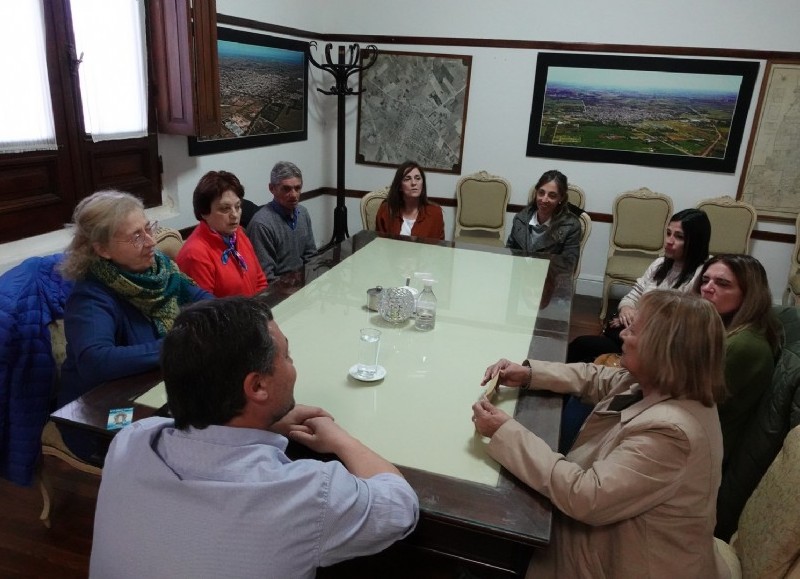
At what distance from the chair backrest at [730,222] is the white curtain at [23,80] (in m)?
4.25

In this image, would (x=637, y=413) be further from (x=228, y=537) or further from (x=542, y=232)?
(x=542, y=232)

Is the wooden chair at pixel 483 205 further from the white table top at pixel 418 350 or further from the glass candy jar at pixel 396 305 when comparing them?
the glass candy jar at pixel 396 305

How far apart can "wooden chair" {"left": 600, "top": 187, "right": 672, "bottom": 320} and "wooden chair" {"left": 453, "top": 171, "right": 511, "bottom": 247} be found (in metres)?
0.87

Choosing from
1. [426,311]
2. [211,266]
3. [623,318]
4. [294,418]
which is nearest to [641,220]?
[623,318]

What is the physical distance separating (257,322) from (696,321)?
2.94 feet

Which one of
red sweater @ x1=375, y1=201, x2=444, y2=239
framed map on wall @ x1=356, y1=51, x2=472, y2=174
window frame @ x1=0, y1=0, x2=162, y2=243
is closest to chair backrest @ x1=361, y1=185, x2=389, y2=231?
red sweater @ x1=375, y1=201, x2=444, y2=239

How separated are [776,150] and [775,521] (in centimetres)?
392

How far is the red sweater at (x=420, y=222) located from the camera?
3502 millimetres

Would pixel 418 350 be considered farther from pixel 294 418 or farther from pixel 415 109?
pixel 415 109

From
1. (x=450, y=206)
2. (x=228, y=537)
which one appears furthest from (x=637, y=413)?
(x=450, y=206)

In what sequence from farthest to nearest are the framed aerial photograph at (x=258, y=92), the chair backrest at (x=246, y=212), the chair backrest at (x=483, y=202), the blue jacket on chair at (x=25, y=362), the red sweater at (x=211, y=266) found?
the chair backrest at (x=483, y=202)
the framed aerial photograph at (x=258, y=92)
the chair backrest at (x=246, y=212)
the red sweater at (x=211, y=266)
the blue jacket on chair at (x=25, y=362)

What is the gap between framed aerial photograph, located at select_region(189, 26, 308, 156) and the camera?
144 inches

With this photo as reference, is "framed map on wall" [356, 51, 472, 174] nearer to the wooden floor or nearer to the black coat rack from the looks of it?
the black coat rack

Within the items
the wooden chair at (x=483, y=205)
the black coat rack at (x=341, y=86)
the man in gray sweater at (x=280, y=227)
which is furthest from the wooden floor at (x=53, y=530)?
the wooden chair at (x=483, y=205)
